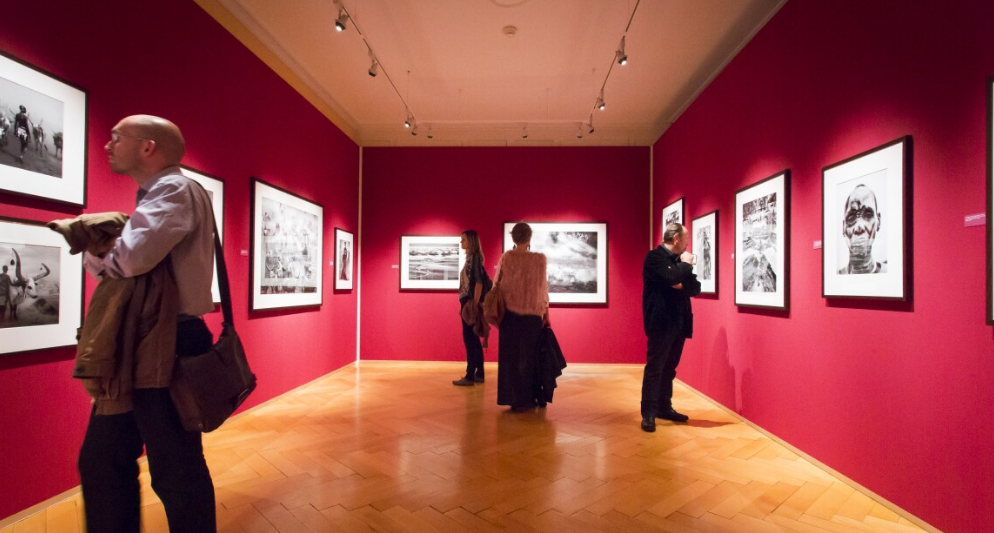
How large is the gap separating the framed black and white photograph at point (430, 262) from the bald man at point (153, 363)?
17.4ft

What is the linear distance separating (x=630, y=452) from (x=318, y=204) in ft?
13.6

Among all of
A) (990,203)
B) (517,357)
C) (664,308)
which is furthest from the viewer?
(517,357)

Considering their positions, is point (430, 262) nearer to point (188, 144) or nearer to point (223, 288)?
point (188, 144)

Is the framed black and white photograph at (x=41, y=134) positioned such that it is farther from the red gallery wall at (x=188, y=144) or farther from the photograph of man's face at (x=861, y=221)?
the photograph of man's face at (x=861, y=221)

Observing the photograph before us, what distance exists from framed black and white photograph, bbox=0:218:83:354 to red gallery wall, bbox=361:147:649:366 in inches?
173

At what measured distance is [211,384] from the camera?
1.29 metres

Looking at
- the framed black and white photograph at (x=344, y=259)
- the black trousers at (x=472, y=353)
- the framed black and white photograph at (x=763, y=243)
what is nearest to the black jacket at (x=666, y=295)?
the framed black and white photograph at (x=763, y=243)

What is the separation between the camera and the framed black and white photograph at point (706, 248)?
4500 mm

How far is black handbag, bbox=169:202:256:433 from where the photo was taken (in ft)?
4.10

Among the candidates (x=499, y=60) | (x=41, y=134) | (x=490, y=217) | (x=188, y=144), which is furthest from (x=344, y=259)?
(x=41, y=134)

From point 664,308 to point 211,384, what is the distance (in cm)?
303

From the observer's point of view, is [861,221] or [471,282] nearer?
[861,221]

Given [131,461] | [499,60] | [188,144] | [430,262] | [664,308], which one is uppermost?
[499,60]

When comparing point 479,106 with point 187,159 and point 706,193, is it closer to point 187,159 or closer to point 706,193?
point 706,193
